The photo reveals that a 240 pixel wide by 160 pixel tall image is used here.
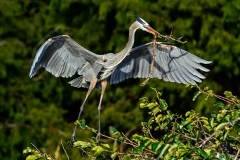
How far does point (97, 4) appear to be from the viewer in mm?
8016

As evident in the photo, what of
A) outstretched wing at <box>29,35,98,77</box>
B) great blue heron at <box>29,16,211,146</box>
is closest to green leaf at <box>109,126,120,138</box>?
great blue heron at <box>29,16,211,146</box>

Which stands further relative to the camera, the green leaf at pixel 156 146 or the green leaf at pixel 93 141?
the green leaf at pixel 93 141

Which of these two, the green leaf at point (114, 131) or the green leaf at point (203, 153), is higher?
the green leaf at point (203, 153)

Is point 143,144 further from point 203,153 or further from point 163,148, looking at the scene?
point 203,153

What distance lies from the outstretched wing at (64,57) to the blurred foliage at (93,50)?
2832 millimetres

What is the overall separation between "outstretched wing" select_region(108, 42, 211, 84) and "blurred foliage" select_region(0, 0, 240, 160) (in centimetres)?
247

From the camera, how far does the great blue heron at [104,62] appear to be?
4.58m

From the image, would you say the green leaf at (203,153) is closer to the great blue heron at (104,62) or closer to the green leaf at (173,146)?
the green leaf at (173,146)

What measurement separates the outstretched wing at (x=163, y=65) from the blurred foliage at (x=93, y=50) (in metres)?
2.47

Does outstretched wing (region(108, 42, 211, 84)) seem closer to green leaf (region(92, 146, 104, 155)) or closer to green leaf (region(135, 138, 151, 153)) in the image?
green leaf (region(92, 146, 104, 155))

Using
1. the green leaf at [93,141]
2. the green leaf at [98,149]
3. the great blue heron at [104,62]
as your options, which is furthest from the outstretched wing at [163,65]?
the green leaf at [98,149]

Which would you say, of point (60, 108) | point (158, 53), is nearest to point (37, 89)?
point (60, 108)

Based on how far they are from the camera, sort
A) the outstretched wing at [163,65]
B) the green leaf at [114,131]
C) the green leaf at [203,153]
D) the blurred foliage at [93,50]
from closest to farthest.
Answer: the green leaf at [203,153], the green leaf at [114,131], the outstretched wing at [163,65], the blurred foliage at [93,50]

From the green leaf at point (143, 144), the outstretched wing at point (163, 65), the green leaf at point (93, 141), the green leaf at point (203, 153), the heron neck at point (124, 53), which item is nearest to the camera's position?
the green leaf at point (203, 153)
